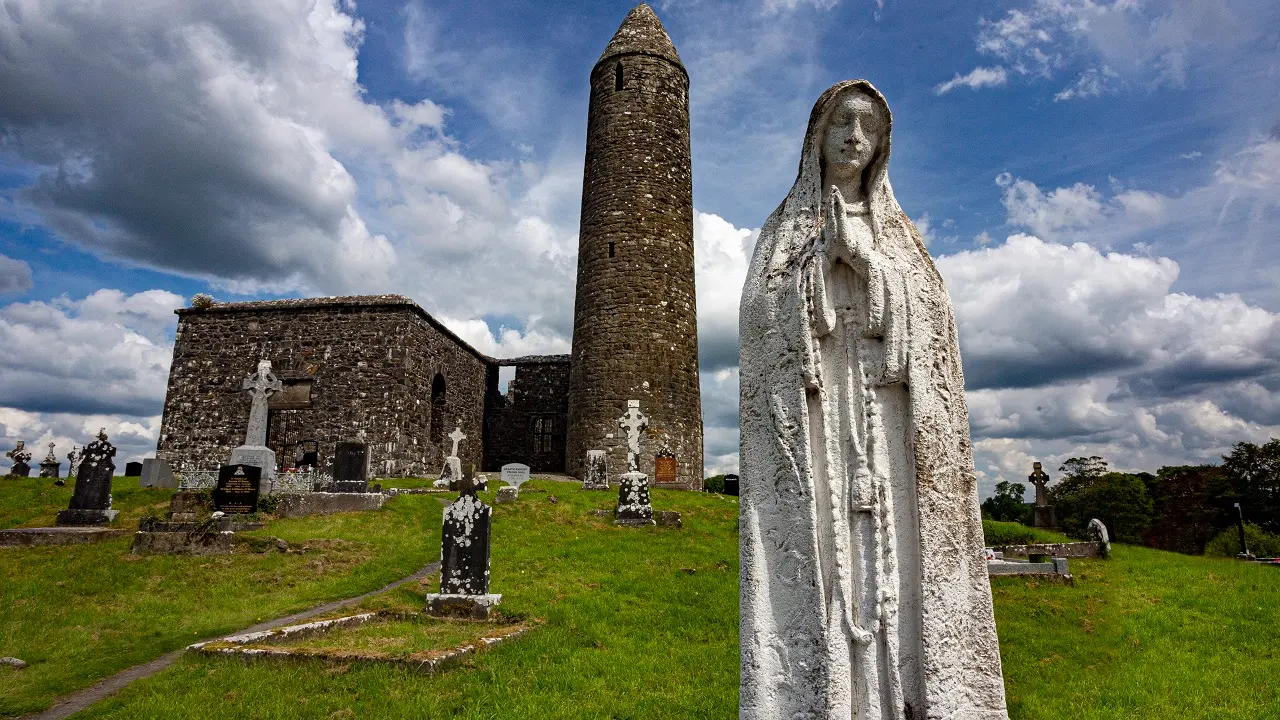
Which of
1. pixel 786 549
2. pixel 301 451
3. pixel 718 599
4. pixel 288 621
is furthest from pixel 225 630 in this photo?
pixel 301 451

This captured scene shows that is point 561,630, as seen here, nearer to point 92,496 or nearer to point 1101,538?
point 92,496

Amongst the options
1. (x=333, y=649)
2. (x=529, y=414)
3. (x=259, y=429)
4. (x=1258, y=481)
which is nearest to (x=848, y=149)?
(x=333, y=649)

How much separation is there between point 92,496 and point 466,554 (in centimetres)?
957

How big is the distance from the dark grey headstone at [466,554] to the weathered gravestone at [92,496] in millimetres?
8799

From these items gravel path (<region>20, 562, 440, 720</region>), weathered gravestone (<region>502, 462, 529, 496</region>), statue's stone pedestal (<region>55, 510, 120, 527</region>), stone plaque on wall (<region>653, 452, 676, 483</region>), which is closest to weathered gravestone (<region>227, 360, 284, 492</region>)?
statue's stone pedestal (<region>55, 510, 120, 527</region>)

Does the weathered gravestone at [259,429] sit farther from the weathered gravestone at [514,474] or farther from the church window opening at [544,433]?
the church window opening at [544,433]

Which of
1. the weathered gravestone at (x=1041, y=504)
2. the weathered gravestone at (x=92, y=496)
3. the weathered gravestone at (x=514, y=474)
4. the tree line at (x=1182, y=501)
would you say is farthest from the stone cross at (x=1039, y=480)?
the weathered gravestone at (x=92, y=496)

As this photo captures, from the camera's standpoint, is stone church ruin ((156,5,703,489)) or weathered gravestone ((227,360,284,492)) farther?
stone church ruin ((156,5,703,489))

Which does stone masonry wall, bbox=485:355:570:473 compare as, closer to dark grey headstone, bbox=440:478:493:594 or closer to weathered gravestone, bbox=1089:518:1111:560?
weathered gravestone, bbox=1089:518:1111:560

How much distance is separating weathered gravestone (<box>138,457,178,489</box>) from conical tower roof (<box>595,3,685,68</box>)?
19580 mm

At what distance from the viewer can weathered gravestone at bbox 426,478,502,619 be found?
788 cm

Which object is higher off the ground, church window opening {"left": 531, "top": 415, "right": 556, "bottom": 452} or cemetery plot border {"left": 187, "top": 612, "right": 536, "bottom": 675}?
church window opening {"left": 531, "top": 415, "right": 556, "bottom": 452}

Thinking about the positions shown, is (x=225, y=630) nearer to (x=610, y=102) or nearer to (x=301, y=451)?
(x=301, y=451)

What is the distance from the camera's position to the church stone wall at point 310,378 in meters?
23.5
